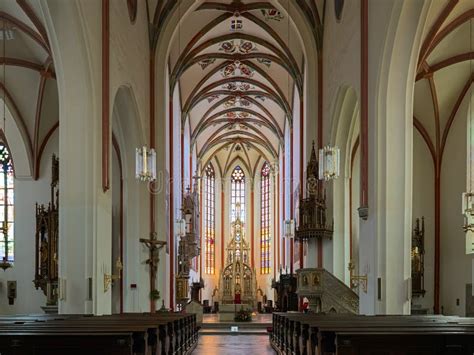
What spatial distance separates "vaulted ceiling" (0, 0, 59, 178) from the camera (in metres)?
16.2

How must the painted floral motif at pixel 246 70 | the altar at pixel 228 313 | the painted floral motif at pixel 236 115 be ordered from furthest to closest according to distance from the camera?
the painted floral motif at pixel 236 115
the painted floral motif at pixel 246 70
the altar at pixel 228 313

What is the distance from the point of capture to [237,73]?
95.0ft

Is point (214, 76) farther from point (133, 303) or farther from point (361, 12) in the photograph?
point (361, 12)

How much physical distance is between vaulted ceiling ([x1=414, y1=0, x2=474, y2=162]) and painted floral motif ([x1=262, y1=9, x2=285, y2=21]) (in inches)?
208

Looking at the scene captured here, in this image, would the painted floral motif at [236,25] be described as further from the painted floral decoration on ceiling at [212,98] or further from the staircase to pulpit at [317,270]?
the painted floral decoration on ceiling at [212,98]

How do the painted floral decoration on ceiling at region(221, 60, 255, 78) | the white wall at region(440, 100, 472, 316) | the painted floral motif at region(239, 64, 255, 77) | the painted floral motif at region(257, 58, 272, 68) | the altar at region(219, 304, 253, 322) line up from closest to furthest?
the white wall at region(440, 100, 472, 316)
the altar at region(219, 304, 253, 322)
the painted floral motif at region(257, 58, 272, 68)
the painted floral decoration on ceiling at region(221, 60, 255, 78)
the painted floral motif at region(239, 64, 255, 77)

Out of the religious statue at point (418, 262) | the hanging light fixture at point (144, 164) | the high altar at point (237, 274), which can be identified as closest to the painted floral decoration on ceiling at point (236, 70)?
the religious statue at point (418, 262)

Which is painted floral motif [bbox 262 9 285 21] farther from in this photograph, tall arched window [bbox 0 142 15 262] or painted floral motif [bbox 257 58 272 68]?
tall arched window [bbox 0 142 15 262]

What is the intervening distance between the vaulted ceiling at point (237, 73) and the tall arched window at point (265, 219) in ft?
6.77

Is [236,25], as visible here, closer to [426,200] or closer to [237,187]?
[426,200]

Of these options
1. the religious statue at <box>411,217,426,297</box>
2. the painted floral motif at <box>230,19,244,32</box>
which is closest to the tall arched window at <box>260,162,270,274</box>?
the painted floral motif at <box>230,19,244,32</box>

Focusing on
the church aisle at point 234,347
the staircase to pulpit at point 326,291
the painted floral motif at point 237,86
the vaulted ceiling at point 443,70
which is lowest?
the church aisle at point 234,347

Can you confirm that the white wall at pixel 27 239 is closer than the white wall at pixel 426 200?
Yes

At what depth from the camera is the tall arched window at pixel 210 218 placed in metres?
41.8
